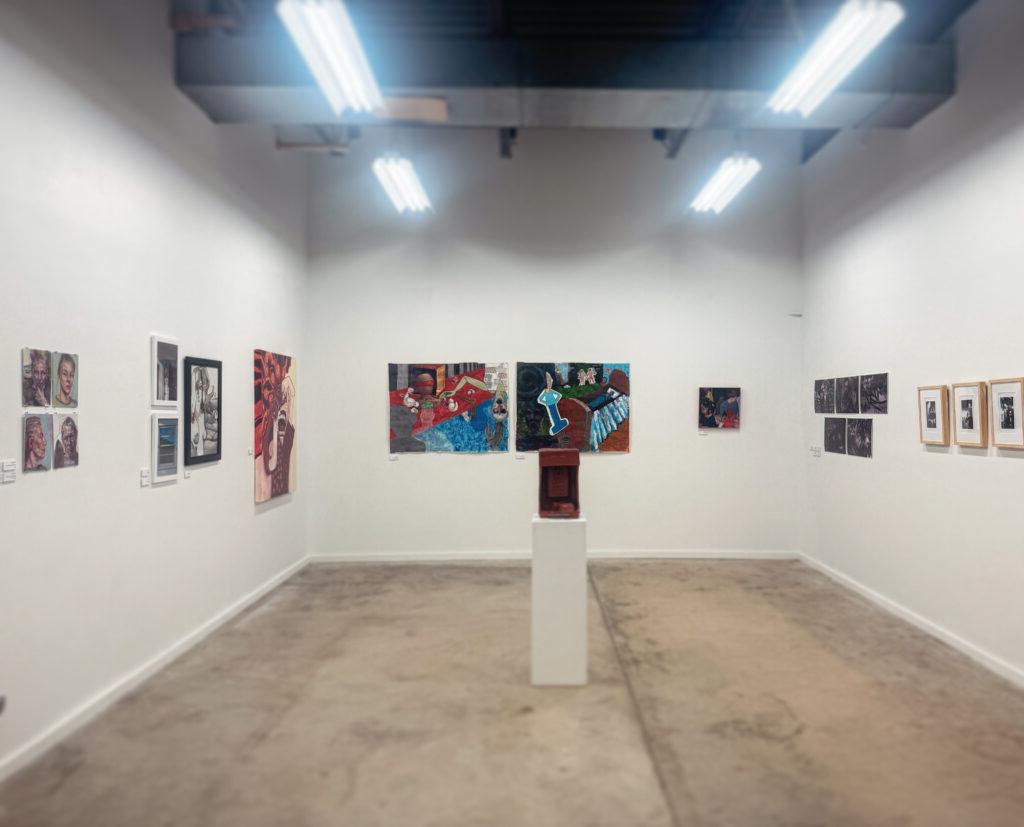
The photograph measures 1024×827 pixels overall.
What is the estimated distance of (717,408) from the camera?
6.77 metres

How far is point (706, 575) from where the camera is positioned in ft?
20.2

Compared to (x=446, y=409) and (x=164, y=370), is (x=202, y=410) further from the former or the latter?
(x=446, y=409)

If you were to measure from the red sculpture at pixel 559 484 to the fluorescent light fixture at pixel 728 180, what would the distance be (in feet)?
9.15

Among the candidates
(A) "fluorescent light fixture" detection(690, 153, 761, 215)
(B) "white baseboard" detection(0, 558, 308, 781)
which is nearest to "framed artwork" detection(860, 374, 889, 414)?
(A) "fluorescent light fixture" detection(690, 153, 761, 215)

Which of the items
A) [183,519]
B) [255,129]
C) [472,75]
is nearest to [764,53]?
[472,75]

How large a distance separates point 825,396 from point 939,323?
1.84m

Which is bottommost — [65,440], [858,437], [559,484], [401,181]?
[559,484]

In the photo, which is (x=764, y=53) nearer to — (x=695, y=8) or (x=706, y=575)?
(x=695, y=8)

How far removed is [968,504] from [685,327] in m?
3.29

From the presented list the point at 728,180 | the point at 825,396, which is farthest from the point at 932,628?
the point at 728,180

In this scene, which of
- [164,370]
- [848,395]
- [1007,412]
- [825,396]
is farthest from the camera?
[825,396]

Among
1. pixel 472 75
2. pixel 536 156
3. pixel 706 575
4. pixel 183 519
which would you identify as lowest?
pixel 706 575

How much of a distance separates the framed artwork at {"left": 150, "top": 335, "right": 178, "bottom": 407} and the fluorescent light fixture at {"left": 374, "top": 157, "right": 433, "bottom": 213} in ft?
6.93

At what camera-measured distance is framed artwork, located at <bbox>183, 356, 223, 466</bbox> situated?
429cm
